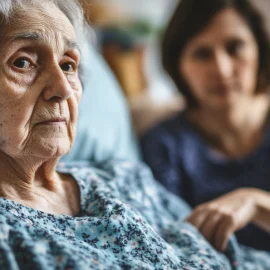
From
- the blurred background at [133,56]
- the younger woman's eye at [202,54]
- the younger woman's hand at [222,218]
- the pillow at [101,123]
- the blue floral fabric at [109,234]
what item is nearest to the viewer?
the blue floral fabric at [109,234]

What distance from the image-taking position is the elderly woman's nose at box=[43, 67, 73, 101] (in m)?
0.66

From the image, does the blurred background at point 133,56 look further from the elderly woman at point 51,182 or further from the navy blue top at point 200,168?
the elderly woman at point 51,182

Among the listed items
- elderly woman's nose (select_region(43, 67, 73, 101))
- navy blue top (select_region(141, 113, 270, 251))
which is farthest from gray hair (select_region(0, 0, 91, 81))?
navy blue top (select_region(141, 113, 270, 251))

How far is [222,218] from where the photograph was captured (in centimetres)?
93

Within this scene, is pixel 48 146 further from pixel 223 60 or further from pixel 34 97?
pixel 223 60

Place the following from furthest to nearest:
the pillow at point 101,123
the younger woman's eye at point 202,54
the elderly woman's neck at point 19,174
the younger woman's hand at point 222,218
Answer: the younger woman's eye at point 202,54 → the pillow at point 101,123 → the younger woman's hand at point 222,218 → the elderly woman's neck at point 19,174

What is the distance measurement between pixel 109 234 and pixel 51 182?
0.16 meters

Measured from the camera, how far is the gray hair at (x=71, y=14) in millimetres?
629

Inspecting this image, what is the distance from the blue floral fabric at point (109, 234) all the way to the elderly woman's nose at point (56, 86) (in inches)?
7.4

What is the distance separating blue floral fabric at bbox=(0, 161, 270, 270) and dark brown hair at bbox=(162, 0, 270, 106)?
0.63 m

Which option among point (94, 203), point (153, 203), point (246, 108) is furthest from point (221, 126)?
point (94, 203)

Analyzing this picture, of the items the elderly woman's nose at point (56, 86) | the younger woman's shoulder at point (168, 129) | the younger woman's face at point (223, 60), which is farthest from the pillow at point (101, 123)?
the elderly woman's nose at point (56, 86)

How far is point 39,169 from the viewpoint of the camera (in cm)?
75

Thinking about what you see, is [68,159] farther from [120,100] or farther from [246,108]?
[246,108]
